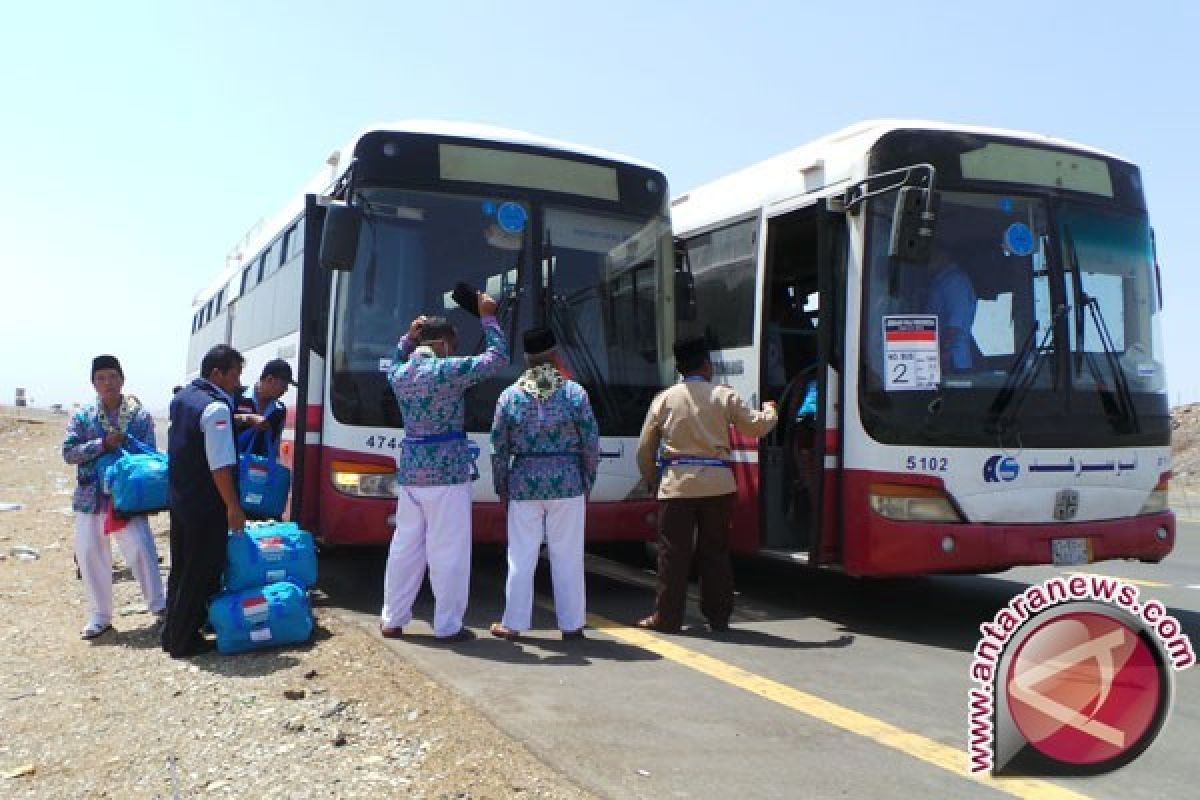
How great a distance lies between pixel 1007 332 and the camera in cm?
671

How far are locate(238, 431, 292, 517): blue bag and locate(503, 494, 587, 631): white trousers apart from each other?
1.85m

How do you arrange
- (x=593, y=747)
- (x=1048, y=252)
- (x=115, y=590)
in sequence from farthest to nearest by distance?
(x=115, y=590) < (x=1048, y=252) < (x=593, y=747)

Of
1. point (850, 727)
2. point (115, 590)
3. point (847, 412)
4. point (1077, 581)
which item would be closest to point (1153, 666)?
point (1077, 581)

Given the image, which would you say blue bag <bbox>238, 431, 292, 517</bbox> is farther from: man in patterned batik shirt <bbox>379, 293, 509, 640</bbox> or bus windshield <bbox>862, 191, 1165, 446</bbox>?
bus windshield <bbox>862, 191, 1165, 446</bbox>

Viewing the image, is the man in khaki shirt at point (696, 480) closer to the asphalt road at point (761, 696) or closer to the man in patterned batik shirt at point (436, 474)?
the asphalt road at point (761, 696)

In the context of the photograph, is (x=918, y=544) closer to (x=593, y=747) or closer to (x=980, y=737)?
(x=980, y=737)

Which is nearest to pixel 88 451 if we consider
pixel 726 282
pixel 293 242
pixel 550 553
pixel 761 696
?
pixel 550 553

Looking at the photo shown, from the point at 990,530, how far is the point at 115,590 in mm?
6729

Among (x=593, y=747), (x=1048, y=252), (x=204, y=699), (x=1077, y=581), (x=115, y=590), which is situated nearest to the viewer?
(x=1077, y=581)

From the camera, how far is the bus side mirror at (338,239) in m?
6.81

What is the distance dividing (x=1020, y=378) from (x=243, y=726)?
198 inches

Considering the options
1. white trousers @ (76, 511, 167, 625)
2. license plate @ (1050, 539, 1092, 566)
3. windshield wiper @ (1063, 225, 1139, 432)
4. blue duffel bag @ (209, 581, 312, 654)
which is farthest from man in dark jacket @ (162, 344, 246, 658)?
windshield wiper @ (1063, 225, 1139, 432)

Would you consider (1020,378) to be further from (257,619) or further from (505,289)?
(257,619)

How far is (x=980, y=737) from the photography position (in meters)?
3.85
